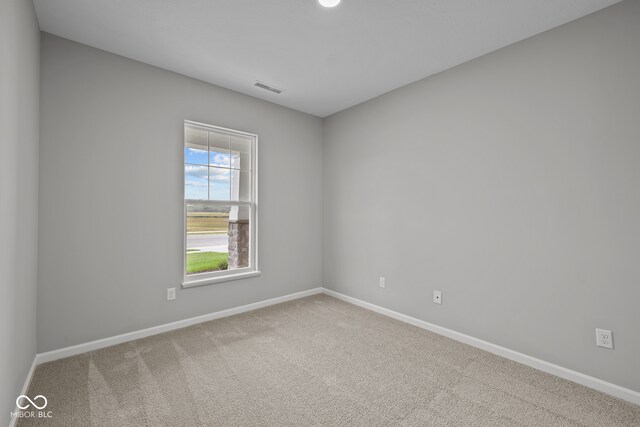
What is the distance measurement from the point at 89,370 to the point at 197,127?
7.75 feet

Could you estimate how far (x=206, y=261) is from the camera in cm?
326

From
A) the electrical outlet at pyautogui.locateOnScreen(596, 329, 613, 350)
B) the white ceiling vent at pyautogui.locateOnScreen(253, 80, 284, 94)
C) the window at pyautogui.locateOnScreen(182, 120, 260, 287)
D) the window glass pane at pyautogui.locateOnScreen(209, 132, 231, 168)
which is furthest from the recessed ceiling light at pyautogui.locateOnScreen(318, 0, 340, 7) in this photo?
the electrical outlet at pyautogui.locateOnScreen(596, 329, 613, 350)

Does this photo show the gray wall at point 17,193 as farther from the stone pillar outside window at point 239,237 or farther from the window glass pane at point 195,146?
the stone pillar outside window at point 239,237

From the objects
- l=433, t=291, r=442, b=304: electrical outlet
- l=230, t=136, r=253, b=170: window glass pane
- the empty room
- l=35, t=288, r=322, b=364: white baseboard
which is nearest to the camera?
the empty room

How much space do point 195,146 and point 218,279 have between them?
1.49 m

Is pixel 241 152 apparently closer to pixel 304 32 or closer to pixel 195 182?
pixel 195 182

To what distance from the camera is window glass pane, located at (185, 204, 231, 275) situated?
3138mm

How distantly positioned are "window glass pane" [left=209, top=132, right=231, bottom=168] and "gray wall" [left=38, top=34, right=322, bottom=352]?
16 centimetres

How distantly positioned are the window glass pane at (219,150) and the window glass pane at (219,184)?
8 centimetres

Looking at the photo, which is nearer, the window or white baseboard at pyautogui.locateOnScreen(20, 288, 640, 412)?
white baseboard at pyautogui.locateOnScreen(20, 288, 640, 412)

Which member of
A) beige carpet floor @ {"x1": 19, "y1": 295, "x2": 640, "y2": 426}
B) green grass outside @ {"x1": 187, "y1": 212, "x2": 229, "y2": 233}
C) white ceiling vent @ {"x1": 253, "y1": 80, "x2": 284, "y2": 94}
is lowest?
beige carpet floor @ {"x1": 19, "y1": 295, "x2": 640, "y2": 426}

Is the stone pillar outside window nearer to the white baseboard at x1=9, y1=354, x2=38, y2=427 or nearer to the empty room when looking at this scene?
the empty room

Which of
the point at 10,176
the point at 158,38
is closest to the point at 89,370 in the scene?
the point at 10,176

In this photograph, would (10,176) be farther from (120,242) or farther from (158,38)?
(158,38)
